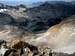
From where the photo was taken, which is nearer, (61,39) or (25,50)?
(25,50)

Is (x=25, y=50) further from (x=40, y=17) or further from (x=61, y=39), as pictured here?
(x=40, y=17)

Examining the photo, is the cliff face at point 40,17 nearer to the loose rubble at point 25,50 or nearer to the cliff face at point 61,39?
the cliff face at point 61,39

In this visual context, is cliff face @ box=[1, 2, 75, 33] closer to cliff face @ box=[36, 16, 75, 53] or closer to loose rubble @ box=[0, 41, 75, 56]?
cliff face @ box=[36, 16, 75, 53]

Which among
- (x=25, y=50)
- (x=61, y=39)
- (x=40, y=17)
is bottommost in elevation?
(x=40, y=17)

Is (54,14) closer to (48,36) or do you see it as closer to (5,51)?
(48,36)

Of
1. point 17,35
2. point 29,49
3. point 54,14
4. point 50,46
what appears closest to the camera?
point 29,49

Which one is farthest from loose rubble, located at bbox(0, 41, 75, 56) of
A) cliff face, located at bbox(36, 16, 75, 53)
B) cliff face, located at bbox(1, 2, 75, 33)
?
cliff face, located at bbox(1, 2, 75, 33)

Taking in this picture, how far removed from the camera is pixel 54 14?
6425cm

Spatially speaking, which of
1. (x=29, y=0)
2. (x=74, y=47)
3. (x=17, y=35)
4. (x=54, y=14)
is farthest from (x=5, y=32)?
(x=29, y=0)

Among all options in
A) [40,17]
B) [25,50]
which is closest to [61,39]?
[25,50]

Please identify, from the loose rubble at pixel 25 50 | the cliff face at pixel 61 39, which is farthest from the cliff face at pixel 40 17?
the loose rubble at pixel 25 50

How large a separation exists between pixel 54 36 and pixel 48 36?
2.64ft

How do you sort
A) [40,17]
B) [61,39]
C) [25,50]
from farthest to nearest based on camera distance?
A: 1. [40,17]
2. [61,39]
3. [25,50]

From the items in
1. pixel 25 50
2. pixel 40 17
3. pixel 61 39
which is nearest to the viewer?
pixel 25 50
